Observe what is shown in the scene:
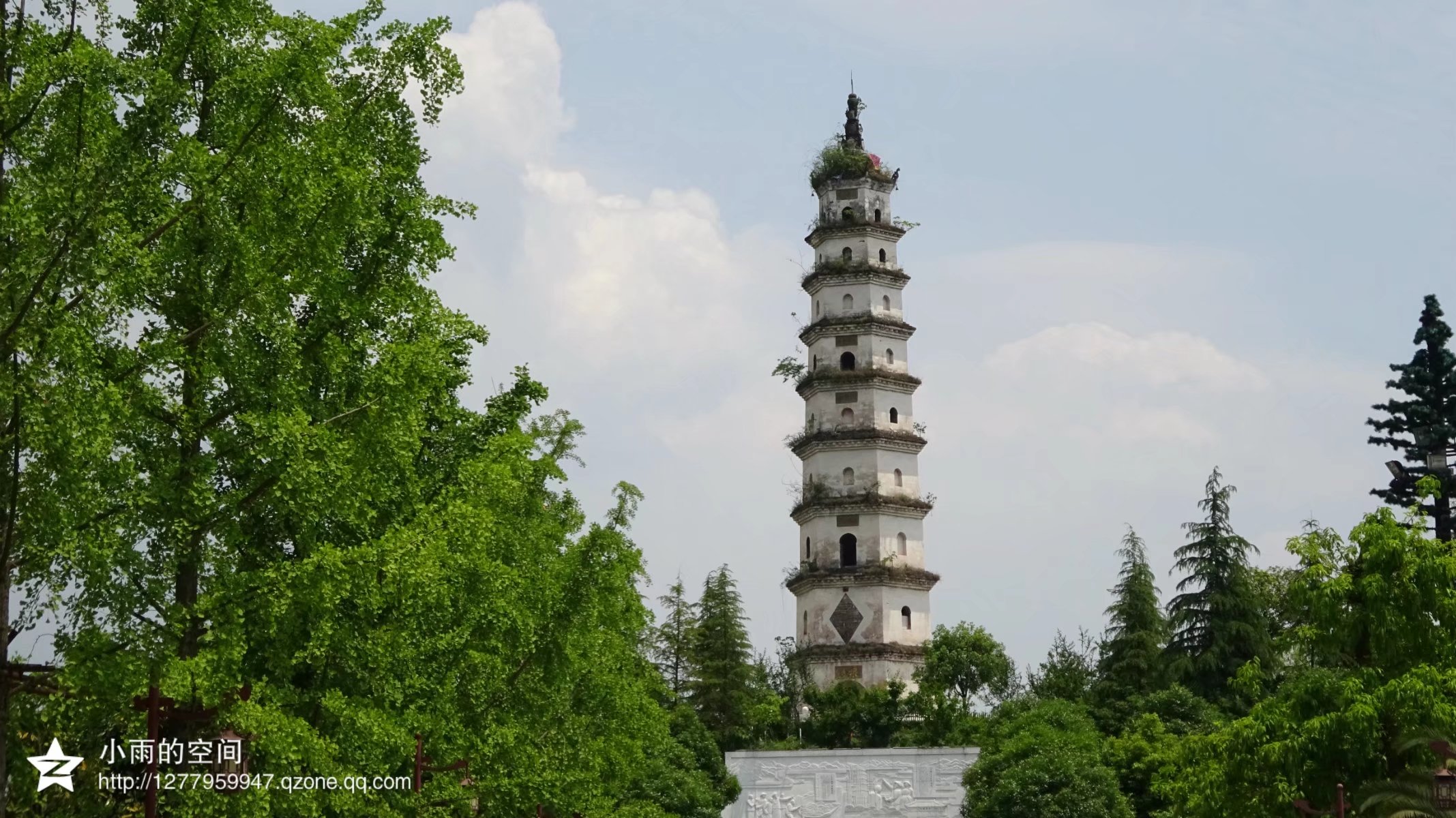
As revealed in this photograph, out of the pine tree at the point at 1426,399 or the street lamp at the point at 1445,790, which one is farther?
the pine tree at the point at 1426,399

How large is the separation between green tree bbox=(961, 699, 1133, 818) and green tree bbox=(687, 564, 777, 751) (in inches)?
390

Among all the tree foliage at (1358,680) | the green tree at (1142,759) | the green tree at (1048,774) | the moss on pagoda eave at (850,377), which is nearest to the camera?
the tree foliage at (1358,680)

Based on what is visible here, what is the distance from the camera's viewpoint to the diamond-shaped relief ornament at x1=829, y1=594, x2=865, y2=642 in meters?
50.8

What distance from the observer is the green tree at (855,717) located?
47.3m

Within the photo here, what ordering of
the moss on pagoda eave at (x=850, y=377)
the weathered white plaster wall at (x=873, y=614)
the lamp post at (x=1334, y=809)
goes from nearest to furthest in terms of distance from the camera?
the lamp post at (x=1334, y=809), the weathered white plaster wall at (x=873, y=614), the moss on pagoda eave at (x=850, y=377)

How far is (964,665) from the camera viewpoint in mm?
47875

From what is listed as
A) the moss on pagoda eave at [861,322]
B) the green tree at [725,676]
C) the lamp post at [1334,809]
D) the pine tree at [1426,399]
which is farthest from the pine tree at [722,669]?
the lamp post at [1334,809]

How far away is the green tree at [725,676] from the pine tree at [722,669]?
2 cm

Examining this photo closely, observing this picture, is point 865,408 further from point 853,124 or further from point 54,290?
point 54,290

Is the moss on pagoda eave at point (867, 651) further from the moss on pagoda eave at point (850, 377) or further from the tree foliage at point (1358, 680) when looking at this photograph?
the tree foliage at point (1358, 680)

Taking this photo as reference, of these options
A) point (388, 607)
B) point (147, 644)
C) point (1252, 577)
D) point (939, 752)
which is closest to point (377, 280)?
point (388, 607)

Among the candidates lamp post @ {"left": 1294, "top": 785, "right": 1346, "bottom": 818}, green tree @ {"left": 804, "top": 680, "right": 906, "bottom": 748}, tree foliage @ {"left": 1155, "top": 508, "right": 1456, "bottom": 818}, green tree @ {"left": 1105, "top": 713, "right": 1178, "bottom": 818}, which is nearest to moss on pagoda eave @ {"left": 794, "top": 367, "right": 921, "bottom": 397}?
green tree @ {"left": 804, "top": 680, "right": 906, "bottom": 748}

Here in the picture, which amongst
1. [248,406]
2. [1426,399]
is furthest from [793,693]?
[248,406]

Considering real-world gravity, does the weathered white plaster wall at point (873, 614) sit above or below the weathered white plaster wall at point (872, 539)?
below
